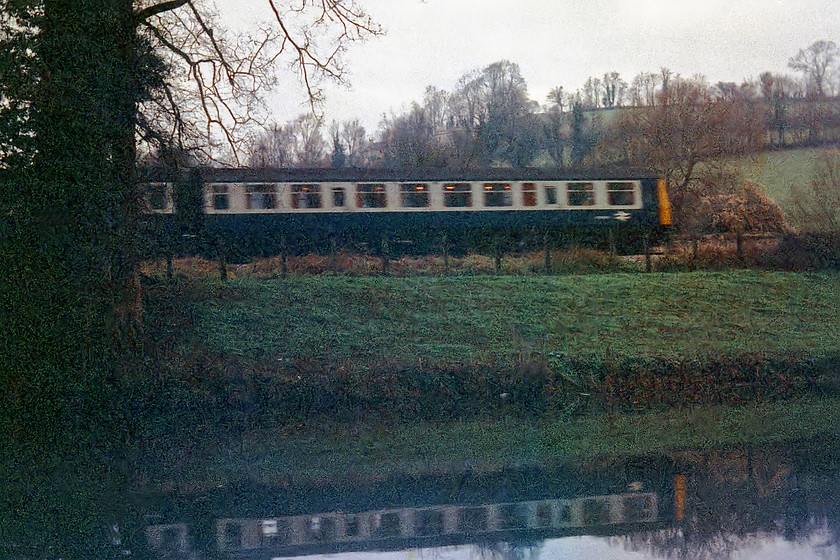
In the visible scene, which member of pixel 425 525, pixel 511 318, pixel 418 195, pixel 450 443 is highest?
pixel 418 195

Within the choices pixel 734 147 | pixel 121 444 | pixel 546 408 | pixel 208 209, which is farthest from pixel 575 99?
pixel 121 444

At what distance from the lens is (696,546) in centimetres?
473

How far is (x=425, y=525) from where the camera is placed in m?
5.25

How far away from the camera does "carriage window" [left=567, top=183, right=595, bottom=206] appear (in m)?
20.8

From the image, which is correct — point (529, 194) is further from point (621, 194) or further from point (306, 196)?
point (306, 196)

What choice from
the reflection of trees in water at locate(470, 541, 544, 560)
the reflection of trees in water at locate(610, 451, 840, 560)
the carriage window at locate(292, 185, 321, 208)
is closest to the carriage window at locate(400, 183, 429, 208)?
the carriage window at locate(292, 185, 321, 208)

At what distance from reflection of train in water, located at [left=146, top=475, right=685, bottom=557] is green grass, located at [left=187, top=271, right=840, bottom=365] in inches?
266

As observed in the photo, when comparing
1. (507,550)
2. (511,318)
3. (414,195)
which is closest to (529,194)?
(414,195)

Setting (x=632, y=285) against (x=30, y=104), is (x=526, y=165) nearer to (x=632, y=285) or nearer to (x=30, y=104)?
(x=632, y=285)

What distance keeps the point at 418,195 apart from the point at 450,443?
11.5 meters

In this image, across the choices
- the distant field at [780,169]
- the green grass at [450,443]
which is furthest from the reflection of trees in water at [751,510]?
the distant field at [780,169]

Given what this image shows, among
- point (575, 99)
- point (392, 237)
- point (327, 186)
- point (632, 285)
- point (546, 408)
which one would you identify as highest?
point (575, 99)

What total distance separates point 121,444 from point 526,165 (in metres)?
13.7

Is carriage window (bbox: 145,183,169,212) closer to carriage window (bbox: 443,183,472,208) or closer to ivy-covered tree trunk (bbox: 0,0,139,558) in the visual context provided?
ivy-covered tree trunk (bbox: 0,0,139,558)
